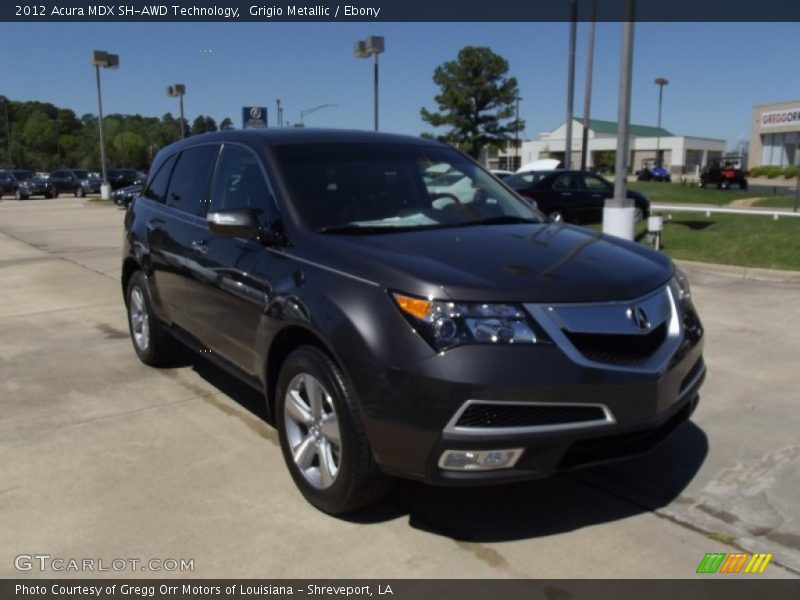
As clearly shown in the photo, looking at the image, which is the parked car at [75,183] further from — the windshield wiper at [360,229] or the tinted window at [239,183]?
the windshield wiper at [360,229]

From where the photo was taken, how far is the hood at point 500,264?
2.83 meters

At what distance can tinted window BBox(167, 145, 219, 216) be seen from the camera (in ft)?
15.3

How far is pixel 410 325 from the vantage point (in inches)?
110

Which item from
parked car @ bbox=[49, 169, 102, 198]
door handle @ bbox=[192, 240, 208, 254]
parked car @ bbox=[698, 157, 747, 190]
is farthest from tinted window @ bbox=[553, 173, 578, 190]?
parked car @ bbox=[49, 169, 102, 198]

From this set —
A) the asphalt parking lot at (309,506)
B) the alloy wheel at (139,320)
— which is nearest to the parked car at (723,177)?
the asphalt parking lot at (309,506)

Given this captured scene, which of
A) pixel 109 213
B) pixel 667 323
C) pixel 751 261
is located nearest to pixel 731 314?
pixel 751 261

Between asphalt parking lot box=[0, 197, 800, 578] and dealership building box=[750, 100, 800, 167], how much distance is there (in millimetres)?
59900

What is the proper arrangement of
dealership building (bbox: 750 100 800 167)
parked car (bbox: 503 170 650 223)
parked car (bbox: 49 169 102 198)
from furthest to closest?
dealership building (bbox: 750 100 800 167)
parked car (bbox: 49 169 102 198)
parked car (bbox: 503 170 650 223)

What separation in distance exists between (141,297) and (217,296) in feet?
5.78

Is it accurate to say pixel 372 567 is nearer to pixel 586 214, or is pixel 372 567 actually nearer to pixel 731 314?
pixel 731 314

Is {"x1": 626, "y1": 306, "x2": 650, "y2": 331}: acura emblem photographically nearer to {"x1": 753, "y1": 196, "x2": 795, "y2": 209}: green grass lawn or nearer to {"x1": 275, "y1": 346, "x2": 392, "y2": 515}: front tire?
{"x1": 275, "y1": 346, "x2": 392, "y2": 515}: front tire

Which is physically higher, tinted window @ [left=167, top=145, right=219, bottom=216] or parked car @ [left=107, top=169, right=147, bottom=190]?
tinted window @ [left=167, top=145, right=219, bottom=216]

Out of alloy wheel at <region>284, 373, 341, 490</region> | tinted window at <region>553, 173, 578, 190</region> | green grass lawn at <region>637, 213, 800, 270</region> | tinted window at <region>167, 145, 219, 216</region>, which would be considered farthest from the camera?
tinted window at <region>553, 173, 578, 190</region>

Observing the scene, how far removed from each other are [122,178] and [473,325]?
3851 centimetres
